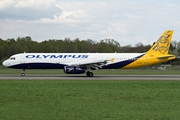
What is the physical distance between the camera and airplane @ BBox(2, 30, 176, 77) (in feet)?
143

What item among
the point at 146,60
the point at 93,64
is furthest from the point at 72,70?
the point at 146,60

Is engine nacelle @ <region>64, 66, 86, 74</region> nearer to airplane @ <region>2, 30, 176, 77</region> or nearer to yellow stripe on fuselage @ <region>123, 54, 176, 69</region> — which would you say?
airplane @ <region>2, 30, 176, 77</region>

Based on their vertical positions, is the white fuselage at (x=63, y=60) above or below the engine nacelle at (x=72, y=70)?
above

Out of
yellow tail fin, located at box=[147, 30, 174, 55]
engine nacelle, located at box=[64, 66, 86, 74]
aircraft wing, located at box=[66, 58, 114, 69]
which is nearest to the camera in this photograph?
engine nacelle, located at box=[64, 66, 86, 74]

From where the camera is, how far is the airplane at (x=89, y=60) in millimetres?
43562

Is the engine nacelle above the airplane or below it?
below

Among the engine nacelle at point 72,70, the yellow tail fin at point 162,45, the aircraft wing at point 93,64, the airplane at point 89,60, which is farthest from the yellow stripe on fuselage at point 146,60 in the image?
the engine nacelle at point 72,70
